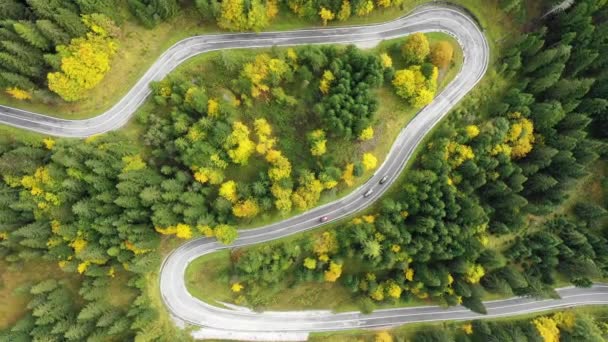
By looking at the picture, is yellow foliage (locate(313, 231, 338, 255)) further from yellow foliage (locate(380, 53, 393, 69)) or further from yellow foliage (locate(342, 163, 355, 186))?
yellow foliage (locate(380, 53, 393, 69))

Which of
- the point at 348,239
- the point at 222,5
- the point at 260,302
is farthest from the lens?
the point at 260,302

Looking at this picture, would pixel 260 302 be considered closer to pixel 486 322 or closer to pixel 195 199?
pixel 195 199

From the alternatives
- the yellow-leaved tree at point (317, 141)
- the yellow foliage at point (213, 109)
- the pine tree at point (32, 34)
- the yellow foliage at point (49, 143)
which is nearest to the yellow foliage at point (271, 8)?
the yellow foliage at point (213, 109)

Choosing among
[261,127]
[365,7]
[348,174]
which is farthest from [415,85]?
[261,127]

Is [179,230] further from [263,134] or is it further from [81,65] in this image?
[81,65]

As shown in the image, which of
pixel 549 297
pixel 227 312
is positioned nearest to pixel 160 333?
pixel 227 312

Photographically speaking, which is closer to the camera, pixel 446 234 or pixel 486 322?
pixel 446 234

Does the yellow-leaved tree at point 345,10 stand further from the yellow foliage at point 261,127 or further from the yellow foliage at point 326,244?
the yellow foliage at point 326,244
